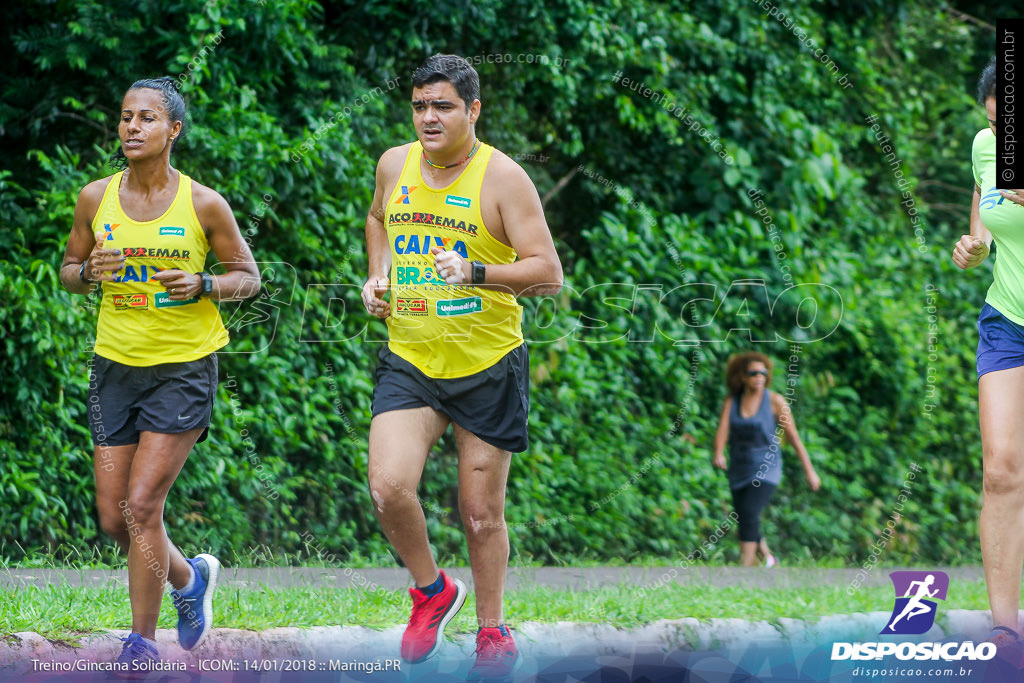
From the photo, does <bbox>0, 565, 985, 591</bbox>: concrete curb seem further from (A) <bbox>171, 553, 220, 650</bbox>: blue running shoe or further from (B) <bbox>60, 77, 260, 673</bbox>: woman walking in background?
(B) <bbox>60, 77, 260, 673</bbox>: woman walking in background

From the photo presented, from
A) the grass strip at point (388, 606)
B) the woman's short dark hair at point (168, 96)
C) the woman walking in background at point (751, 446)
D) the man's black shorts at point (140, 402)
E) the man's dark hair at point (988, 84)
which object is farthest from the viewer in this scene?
the woman walking in background at point (751, 446)

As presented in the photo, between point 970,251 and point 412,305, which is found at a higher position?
point 970,251

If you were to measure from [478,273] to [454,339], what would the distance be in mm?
307

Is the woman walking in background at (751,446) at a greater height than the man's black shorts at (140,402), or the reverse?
the man's black shorts at (140,402)

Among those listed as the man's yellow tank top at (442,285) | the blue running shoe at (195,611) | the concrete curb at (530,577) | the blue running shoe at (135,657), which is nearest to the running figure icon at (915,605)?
the concrete curb at (530,577)

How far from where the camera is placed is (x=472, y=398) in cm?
370

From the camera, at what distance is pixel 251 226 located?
6.36 m

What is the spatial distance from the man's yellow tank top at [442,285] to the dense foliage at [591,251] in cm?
247

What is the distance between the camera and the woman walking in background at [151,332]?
3.71 meters

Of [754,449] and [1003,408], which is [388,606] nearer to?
[1003,408]

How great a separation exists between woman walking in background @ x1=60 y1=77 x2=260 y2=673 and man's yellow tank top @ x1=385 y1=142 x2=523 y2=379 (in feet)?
2.14

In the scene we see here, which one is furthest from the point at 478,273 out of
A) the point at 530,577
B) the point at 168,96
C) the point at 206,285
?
the point at 530,577

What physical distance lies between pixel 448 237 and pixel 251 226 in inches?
118

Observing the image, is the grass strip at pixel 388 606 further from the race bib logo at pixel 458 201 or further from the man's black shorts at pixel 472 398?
the race bib logo at pixel 458 201
